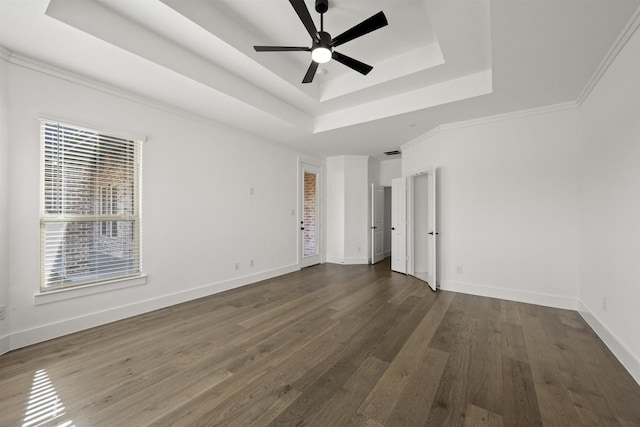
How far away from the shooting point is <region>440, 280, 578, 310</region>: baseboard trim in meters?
3.57

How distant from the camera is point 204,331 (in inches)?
115

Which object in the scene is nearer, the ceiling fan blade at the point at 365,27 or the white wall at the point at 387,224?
the ceiling fan blade at the point at 365,27

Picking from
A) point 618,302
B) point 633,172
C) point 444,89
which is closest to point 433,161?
point 444,89

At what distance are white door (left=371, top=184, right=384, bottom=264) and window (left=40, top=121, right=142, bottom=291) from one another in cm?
502

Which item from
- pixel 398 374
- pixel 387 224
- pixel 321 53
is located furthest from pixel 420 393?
pixel 387 224

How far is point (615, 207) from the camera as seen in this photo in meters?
2.49

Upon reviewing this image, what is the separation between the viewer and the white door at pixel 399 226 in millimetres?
5598

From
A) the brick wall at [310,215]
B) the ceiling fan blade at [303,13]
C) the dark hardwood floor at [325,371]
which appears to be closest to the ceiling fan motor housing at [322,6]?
the ceiling fan blade at [303,13]

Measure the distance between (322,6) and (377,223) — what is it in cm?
526

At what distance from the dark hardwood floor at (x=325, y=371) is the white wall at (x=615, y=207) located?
30 cm

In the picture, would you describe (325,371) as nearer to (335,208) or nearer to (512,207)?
(512,207)

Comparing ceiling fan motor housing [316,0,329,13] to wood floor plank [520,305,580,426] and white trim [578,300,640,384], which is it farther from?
white trim [578,300,640,384]

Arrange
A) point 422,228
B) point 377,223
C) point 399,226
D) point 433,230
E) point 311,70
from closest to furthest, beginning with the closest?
point 311,70 < point 433,230 < point 399,226 < point 422,228 < point 377,223

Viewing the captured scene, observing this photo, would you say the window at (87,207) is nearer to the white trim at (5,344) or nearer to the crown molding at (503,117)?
the white trim at (5,344)
